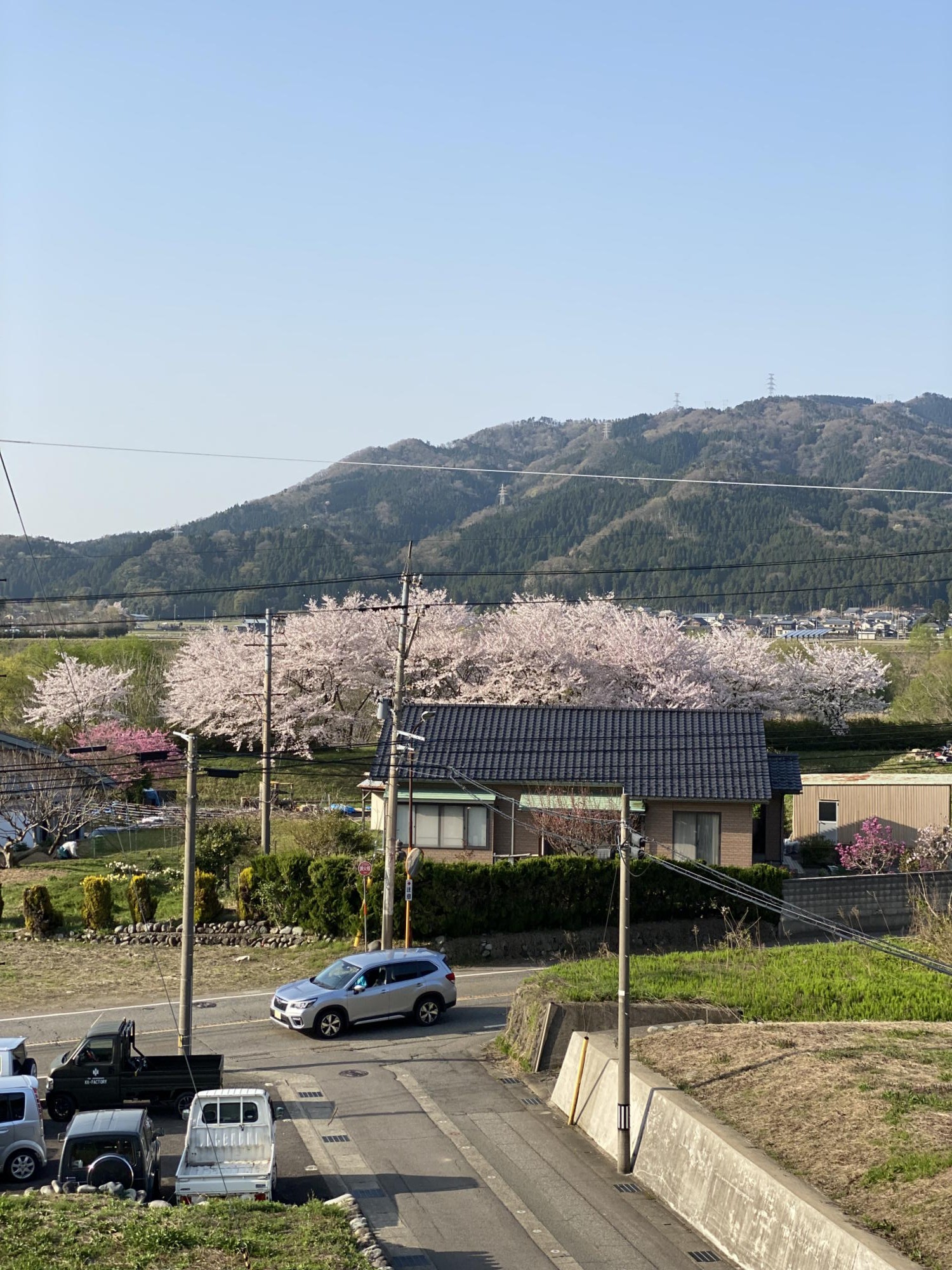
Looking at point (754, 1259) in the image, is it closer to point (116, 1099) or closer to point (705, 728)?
point (116, 1099)

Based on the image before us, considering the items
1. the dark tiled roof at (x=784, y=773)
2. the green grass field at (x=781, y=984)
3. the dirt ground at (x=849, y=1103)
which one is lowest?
the green grass field at (x=781, y=984)

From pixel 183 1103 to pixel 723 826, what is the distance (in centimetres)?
2112

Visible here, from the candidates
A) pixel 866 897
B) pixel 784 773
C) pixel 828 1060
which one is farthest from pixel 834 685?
pixel 828 1060

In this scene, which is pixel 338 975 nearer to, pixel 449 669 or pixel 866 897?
pixel 866 897

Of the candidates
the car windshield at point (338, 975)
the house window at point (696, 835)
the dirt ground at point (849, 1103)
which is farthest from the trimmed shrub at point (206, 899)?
the dirt ground at point (849, 1103)

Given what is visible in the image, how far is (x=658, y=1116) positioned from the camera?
19.3 metres

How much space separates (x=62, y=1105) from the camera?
71.2ft

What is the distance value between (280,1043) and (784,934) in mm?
16762

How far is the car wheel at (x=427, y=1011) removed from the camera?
94.8 feet

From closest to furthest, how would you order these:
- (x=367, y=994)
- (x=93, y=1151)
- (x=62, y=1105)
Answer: (x=93, y=1151), (x=62, y=1105), (x=367, y=994)

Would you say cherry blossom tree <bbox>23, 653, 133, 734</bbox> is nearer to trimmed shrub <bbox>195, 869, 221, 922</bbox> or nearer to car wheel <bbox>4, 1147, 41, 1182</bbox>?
trimmed shrub <bbox>195, 869, 221, 922</bbox>

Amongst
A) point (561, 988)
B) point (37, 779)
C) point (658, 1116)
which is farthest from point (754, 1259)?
point (37, 779)

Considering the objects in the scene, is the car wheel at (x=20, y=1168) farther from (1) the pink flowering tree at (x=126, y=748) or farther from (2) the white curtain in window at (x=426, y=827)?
(1) the pink flowering tree at (x=126, y=748)

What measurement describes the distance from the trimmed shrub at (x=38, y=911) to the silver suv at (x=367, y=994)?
10639 millimetres
